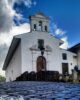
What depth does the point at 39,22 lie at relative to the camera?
38.5m

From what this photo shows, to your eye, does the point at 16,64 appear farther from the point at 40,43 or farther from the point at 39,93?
the point at 39,93

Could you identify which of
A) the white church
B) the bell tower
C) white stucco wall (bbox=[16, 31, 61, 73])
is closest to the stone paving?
the white church

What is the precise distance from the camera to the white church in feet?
115

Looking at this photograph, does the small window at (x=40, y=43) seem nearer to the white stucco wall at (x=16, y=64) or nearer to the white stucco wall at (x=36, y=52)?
the white stucco wall at (x=36, y=52)

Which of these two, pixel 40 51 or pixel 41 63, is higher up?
pixel 40 51

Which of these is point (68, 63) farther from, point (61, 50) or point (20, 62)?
point (20, 62)

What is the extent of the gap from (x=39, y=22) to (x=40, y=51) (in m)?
4.75

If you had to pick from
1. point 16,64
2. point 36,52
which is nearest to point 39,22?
point 36,52

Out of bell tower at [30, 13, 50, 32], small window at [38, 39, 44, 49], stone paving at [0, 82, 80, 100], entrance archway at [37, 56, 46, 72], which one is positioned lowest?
stone paving at [0, 82, 80, 100]

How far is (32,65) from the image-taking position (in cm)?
3494

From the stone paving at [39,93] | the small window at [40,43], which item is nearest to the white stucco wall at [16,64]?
the small window at [40,43]

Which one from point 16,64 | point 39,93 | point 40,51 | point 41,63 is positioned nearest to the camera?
point 39,93

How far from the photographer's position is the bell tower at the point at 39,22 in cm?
3778

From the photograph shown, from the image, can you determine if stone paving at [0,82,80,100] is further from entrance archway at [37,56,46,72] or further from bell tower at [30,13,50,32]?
bell tower at [30,13,50,32]
